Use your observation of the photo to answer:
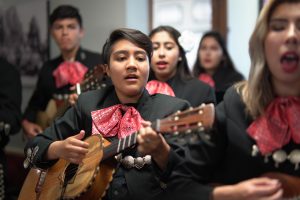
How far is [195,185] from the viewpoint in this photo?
4.16 ft

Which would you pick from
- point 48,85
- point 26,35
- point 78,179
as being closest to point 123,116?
point 78,179

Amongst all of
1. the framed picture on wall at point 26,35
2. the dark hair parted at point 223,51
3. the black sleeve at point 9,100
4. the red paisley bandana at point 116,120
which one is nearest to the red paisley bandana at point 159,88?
the red paisley bandana at point 116,120

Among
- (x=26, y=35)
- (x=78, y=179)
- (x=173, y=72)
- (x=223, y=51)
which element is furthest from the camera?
(x=26, y=35)

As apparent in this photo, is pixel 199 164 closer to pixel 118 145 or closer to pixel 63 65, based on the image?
pixel 118 145

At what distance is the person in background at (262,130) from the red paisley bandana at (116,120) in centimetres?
38

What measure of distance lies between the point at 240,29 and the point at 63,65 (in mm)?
1357

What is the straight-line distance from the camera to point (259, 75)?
1246 mm

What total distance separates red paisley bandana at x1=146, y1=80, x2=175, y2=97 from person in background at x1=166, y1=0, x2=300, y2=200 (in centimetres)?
87

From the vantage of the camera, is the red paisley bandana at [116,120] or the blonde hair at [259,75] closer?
the blonde hair at [259,75]

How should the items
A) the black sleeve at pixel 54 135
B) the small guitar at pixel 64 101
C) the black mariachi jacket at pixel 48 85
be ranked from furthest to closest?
the black mariachi jacket at pixel 48 85 < the small guitar at pixel 64 101 < the black sleeve at pixel 54 135

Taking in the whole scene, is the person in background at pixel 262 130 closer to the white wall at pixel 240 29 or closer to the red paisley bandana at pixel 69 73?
the red paisley bandana at pixel 69 73

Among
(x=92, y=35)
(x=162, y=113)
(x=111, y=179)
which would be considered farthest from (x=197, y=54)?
(x=111, y=179)

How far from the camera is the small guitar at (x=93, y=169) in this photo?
1.23 metres

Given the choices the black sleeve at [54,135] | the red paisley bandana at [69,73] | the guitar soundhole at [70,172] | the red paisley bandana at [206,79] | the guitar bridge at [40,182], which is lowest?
the guitar bridge at [40,182]
